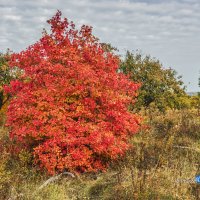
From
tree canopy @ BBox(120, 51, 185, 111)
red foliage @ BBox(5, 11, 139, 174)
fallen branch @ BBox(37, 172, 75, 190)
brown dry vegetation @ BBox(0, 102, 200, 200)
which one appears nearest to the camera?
brown dry vegetation @ BBox(0, 102, 200, 200)

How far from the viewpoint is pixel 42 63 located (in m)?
12.3

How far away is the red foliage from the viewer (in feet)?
38.4

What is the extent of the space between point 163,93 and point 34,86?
1798 centimetres

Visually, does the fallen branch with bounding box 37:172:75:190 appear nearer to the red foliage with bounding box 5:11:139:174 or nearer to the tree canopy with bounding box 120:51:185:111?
the red foliage with bounding box 5:11:139:174

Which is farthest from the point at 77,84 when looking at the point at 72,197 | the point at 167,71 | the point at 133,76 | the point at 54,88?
the point at 167,71

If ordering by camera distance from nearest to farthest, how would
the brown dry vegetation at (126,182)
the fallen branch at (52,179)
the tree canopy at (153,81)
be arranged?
the brown dry vegetation at (126,182), the fallen branch at (52,179), the tree canopy at (153,81)

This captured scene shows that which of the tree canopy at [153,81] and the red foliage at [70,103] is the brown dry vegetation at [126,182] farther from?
the tree canopy at [153,81]

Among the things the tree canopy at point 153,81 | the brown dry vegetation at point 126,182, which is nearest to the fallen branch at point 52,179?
the brown dry vegetation at point 126,182

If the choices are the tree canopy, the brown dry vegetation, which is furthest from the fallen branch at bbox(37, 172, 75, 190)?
the tree canopy

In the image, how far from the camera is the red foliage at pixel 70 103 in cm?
1171

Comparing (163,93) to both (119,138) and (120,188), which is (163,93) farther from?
(120,188)

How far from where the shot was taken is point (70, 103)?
12219mm

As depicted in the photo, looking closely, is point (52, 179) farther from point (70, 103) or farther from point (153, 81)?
point (153, 81)

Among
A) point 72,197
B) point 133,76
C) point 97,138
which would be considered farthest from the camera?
point 133,76
